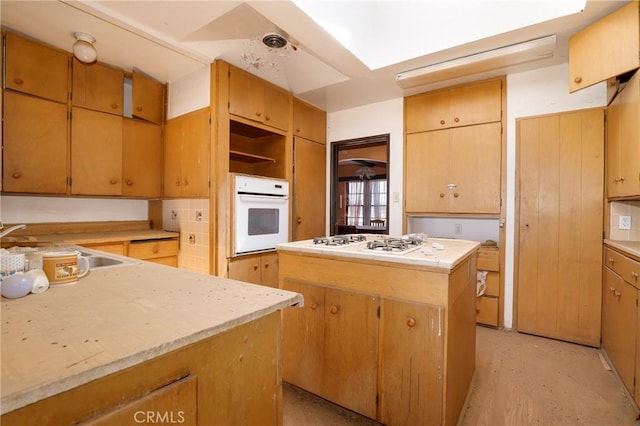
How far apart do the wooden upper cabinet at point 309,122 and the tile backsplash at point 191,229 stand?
1.43m

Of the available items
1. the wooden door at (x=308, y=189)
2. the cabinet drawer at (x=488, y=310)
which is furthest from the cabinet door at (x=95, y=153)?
the cabinet drawer at (x=488, y=310)

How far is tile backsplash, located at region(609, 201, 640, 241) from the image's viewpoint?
7.84 feet

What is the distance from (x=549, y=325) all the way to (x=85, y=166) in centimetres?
436

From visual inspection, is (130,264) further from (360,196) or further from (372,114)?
(360,196)

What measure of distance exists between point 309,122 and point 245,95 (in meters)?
1.06

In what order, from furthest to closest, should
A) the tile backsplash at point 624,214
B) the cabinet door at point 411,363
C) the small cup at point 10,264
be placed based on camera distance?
the tile backsplash at point 624,214 → the cabinet door at point 411,363 → the small cup at point 10,264

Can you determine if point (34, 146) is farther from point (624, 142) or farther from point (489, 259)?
point (624, 142)

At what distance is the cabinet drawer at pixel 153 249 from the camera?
2691 millimetres

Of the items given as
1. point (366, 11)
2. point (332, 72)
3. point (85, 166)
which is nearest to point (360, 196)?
point (332, 72)

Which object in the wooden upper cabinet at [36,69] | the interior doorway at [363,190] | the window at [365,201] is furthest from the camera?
the window at [365,201]

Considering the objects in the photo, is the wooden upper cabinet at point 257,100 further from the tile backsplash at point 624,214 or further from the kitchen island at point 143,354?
the tile backsplash at point 624,214

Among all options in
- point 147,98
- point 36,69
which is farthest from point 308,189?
point 36,69

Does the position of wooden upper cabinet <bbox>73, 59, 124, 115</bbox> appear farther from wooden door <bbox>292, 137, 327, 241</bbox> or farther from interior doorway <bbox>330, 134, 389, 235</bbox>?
interior doorway <bbox>330, 134, 389, 235</bbox>

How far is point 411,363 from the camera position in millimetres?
1425
